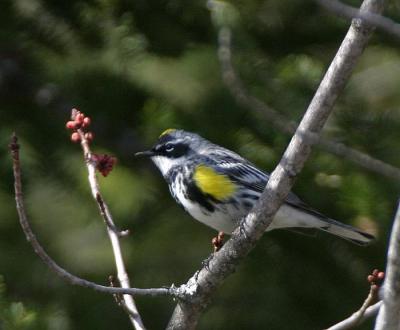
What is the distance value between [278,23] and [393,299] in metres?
2.40

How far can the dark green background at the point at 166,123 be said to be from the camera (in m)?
3.96

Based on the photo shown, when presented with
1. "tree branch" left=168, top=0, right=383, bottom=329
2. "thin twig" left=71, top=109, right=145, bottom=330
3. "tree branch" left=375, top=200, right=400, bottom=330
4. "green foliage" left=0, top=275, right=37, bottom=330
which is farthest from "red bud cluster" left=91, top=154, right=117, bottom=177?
"tree branch" left=375, top=200, right=400, bottom=330

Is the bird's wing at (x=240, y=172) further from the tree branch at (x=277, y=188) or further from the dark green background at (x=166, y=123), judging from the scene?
the tree branch at (x=277, y=188)

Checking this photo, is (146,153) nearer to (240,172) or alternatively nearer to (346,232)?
(240,172)

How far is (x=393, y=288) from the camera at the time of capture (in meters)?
2.07

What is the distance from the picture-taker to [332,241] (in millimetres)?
4266

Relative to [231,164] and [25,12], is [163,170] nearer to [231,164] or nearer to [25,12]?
[231,164]

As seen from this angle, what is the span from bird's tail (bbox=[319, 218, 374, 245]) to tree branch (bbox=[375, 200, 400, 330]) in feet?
5.74

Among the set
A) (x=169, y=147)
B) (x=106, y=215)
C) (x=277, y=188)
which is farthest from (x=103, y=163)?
(x=169, y=147)

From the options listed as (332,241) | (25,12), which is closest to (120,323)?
(332,241)

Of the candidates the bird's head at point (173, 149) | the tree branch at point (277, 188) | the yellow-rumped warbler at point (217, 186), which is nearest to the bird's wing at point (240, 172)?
the yellow-rumped warbler at point (217, 186)

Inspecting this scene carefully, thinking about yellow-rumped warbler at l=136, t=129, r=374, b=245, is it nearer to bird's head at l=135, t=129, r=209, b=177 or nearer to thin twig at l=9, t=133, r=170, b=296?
bird's head at l=135, t=129, r=209, b=177

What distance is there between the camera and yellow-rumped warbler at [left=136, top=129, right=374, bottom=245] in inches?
156

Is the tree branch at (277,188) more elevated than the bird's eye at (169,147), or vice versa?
the tree branch at (277,188)
